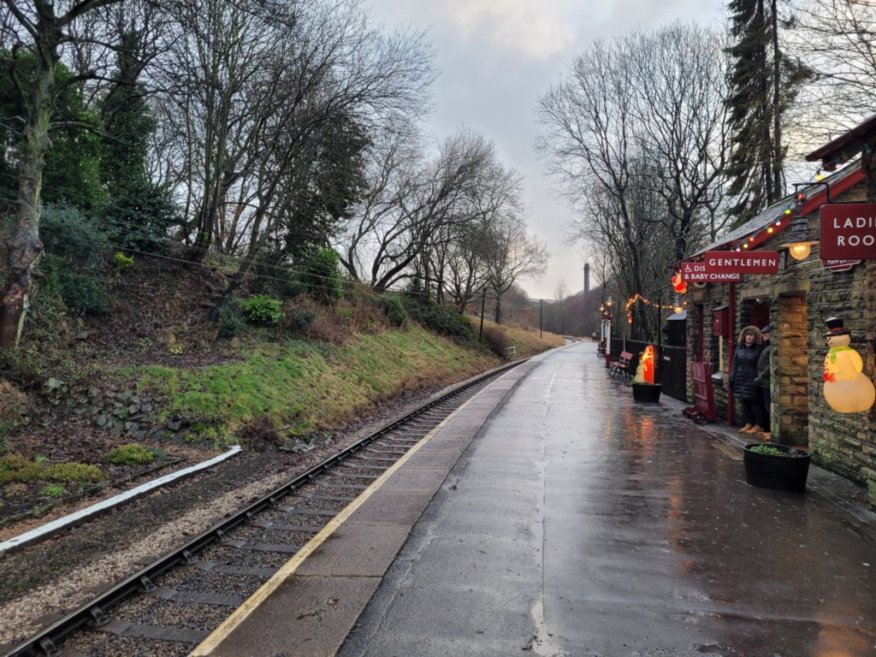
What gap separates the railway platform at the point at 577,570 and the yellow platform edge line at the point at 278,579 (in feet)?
0.06

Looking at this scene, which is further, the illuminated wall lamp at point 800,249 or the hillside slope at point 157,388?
the hillside slope at point 157,388

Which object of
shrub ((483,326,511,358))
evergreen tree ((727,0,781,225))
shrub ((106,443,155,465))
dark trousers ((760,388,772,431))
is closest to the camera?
shrub ((106,443,155,465))

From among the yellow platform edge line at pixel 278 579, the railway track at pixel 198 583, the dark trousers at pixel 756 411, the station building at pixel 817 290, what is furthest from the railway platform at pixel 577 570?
the dark trousers at pixel 756 411

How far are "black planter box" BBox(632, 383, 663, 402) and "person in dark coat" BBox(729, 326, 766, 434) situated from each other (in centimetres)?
425

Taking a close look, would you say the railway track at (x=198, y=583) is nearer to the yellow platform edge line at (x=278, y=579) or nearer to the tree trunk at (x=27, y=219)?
the yellow platform edge line at (x=278, y=579)

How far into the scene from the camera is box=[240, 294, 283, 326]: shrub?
16391mm

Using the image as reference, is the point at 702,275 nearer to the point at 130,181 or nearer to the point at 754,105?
the point at 754,105

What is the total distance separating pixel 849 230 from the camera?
5480 millimetres

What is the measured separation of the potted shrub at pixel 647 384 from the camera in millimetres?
14625

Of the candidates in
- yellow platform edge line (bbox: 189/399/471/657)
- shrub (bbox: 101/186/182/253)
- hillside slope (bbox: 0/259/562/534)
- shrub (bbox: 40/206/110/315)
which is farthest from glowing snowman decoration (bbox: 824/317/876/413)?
shrub (bbox: 101/186/182/253)

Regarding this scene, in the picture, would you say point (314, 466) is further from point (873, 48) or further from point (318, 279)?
point (318, 279)

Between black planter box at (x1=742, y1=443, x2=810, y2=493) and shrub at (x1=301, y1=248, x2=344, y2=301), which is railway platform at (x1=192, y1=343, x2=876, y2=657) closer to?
black planter box at (x1=742, y1=443, x2=810, y2=493)

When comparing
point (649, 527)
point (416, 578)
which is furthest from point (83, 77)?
point (649, 527)

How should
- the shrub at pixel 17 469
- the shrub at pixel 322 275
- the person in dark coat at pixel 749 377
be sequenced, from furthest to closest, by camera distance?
the shrub at pixel 322 275 → the person in dark coat at pixel 749 377 → the shrub at pixel 17 469
